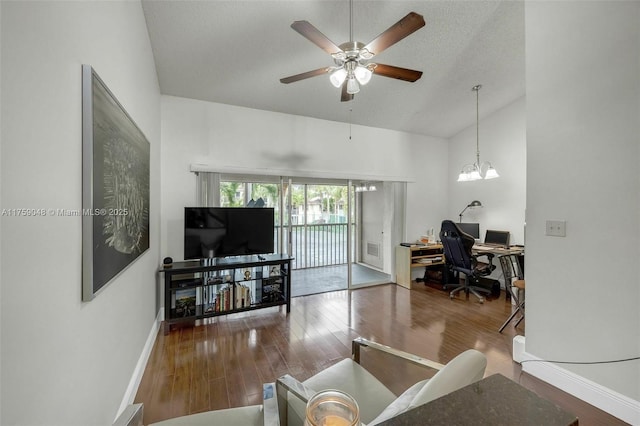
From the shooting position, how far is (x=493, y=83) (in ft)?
12.3

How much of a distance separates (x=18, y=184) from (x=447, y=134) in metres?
5.76

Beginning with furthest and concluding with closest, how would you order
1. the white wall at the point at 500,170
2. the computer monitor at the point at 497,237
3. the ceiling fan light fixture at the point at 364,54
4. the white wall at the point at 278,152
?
the computer monitor at the point at 497,237 → the white wall at the point at 500,170 → the white wall at the point at 278,152 → the ceiling fan light fixture at the point at 364,54

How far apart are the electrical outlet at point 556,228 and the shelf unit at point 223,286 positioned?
264 cm

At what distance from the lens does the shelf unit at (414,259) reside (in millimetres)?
4578

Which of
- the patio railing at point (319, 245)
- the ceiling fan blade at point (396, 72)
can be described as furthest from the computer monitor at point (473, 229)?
the ceiling fan blade at point (396, 72)

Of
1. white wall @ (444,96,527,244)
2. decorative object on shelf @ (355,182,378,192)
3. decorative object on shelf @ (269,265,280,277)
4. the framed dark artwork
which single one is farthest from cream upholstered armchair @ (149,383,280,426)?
white wall @ (444,96,527,244)

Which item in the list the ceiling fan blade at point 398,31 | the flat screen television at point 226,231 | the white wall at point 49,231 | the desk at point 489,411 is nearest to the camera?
the desk at point 489,411

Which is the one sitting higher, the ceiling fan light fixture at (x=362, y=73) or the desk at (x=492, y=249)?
the ceiling fan light fixture at (x=362, y=73)

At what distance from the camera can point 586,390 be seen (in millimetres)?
1878

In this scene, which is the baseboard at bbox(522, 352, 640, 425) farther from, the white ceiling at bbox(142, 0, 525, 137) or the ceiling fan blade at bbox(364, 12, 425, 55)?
the white ceiling at bbox(142, 0, 525, 137)

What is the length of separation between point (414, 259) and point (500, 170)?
2039mm

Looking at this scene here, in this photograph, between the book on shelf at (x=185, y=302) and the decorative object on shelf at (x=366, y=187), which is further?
the decorative object on shelf at (x=366, y=187)

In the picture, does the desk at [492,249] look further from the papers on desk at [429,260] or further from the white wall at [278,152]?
the white wall at [278,152]

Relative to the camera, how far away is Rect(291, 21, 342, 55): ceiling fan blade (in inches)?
66.2
